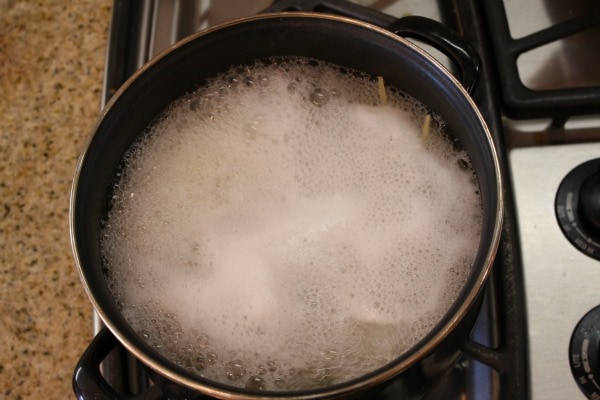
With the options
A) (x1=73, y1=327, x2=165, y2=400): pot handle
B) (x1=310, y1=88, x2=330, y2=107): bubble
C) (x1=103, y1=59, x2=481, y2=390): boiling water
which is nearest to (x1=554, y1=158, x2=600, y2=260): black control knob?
(x1=103, y1=59, x2=481, y2=390): boiling water

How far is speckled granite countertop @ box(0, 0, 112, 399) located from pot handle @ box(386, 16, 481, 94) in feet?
1.38

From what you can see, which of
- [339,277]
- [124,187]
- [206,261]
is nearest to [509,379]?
[339,277]

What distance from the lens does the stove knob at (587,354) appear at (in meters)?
0.58

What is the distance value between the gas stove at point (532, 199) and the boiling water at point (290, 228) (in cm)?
6

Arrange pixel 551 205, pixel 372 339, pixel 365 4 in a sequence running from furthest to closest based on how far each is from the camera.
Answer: pixel 365 4, pixel 551 205, pixel 372 339

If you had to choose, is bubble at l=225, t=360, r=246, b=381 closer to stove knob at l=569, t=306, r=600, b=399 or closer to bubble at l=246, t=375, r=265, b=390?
bubble at l=246, t=375, r=265, b=390

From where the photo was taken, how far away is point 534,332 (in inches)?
23.9

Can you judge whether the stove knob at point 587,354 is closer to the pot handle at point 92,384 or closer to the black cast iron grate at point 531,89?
the black cast iron grate at point 531,89

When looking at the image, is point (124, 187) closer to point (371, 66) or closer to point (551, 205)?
point (371, 66)

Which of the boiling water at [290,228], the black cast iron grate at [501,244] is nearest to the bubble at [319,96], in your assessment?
the boiling water at [290,228]

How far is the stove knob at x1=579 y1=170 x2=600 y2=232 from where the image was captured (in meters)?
0.60

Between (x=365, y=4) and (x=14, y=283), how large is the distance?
52 centimetres

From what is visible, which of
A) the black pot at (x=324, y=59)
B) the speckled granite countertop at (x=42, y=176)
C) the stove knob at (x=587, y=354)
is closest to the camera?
the black pot at (x=324, y=59)

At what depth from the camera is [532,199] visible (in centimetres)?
65
